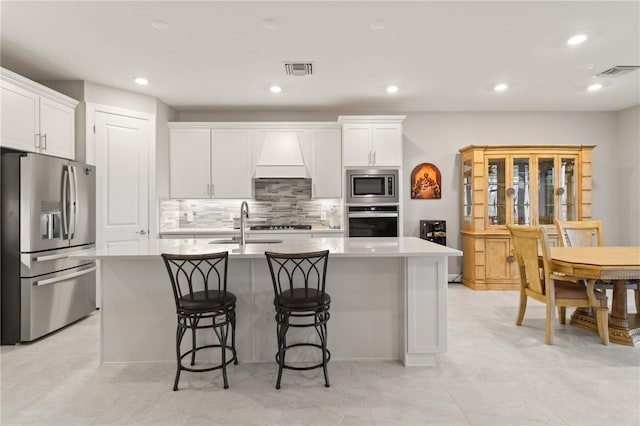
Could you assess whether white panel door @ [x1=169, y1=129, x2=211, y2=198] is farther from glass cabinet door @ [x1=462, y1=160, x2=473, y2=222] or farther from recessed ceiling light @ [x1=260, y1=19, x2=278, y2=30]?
glass cabinet door @ [x1=462, y1=160, x2=473, y2=222]

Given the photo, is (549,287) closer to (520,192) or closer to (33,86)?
(520,192)

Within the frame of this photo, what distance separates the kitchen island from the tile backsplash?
271 centimetres

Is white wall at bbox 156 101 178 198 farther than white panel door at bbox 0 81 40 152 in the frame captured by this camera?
Yes

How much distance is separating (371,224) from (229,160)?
7.33ft

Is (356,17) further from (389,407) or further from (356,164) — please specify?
(389,407)

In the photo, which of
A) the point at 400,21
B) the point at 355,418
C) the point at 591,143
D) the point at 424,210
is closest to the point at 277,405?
the point at 355,418

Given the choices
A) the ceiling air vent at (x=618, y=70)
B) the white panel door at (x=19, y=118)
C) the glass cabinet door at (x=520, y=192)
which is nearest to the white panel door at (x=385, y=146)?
the glass cabinet door at (x=520, y=192)

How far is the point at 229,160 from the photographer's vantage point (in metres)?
5.19

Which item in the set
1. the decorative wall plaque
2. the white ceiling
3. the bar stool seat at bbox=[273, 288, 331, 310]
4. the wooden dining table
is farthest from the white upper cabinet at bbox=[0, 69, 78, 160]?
the wooden dining table

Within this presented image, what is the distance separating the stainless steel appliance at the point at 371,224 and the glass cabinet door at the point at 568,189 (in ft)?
8.05

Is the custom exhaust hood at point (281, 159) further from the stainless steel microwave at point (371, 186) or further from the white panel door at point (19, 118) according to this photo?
the white panel door at point (19, 118)

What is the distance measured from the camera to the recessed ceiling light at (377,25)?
2902mm

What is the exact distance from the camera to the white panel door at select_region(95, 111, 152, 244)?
4219 millimetres

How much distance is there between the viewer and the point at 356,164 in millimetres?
5027
